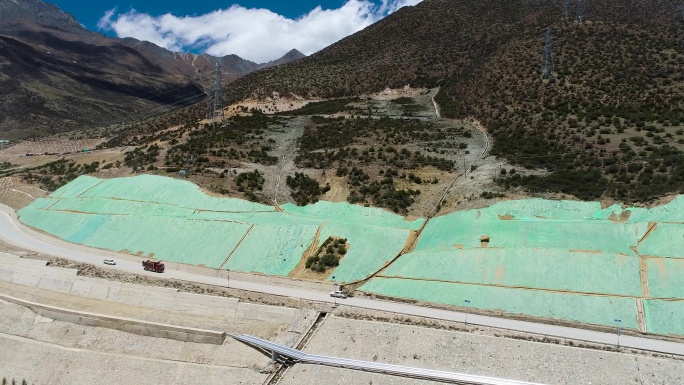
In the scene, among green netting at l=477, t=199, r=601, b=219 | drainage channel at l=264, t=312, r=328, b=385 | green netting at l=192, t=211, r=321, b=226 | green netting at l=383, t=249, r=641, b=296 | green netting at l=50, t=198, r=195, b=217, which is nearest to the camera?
drainage channel at l=264, t=312, r=328, b=385

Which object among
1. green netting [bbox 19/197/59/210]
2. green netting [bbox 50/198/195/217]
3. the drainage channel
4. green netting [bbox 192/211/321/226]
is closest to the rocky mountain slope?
green netting [bbox 192/211/321/226]

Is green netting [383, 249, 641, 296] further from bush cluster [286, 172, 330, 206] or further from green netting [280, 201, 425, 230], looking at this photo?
bush cluster [286, 172, 330, 206]

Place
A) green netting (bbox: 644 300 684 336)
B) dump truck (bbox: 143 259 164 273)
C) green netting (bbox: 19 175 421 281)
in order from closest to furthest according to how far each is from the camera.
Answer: green netting (bbox: 644 300 684 336), green netting (bbox: 19 175 421 281), dump truck (bbox: 143 259 164 273)

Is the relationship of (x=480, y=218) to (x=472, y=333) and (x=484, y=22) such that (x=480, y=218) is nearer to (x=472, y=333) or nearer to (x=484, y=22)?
(x=472, y=333)

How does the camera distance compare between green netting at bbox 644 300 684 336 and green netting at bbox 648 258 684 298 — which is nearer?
green netting at bbox 644 300 684 336

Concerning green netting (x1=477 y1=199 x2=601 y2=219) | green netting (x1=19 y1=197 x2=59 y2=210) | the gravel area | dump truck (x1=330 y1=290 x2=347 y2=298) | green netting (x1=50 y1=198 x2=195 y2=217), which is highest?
green netting (x1=19 y1=197 x2=59 y2=210)

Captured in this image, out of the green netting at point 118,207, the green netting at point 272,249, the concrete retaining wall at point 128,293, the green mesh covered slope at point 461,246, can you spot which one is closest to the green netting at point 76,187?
the green netting at point 118,207

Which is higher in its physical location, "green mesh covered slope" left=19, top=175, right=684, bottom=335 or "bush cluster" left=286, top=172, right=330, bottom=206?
"bush cluster" left=286, top=172, right=330, bottom=206

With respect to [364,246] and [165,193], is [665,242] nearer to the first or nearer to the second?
[364,246]
